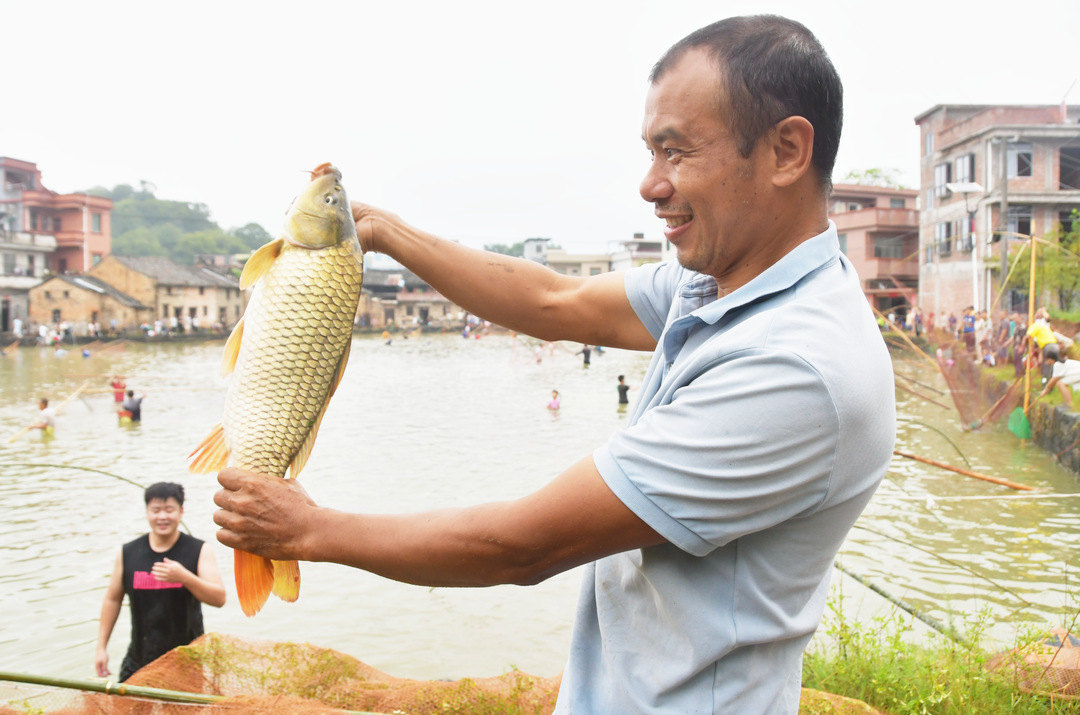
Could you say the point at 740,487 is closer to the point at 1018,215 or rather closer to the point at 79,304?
the point at 1018,215

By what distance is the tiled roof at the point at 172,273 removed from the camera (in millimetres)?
58997

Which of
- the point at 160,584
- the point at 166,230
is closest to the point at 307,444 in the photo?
the point at 160,584

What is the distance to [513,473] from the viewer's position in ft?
56.6

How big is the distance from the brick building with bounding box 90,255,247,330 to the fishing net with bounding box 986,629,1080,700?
5923cm

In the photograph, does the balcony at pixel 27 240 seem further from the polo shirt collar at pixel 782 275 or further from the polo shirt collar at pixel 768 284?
the polo shirt collar at pixel 782 275

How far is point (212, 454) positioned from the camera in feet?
5.88

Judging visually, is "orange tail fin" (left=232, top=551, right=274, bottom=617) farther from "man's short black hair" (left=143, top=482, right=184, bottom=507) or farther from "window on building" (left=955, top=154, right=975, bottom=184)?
"window on building" (left=955, top=154, right=975, bottom=184)

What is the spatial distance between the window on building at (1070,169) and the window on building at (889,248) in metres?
12.5

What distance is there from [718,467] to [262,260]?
1112 millimetres

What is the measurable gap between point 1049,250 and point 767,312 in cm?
3155

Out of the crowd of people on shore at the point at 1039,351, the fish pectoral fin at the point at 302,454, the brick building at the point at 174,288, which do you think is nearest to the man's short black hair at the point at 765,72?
the fish pectoral fin at the point at 302,454

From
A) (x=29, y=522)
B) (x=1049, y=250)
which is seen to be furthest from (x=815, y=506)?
(x=1049, y=250)

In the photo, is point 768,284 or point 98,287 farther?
point 98,287

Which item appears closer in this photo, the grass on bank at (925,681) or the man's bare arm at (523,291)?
the man's bare arm at (523,291)
